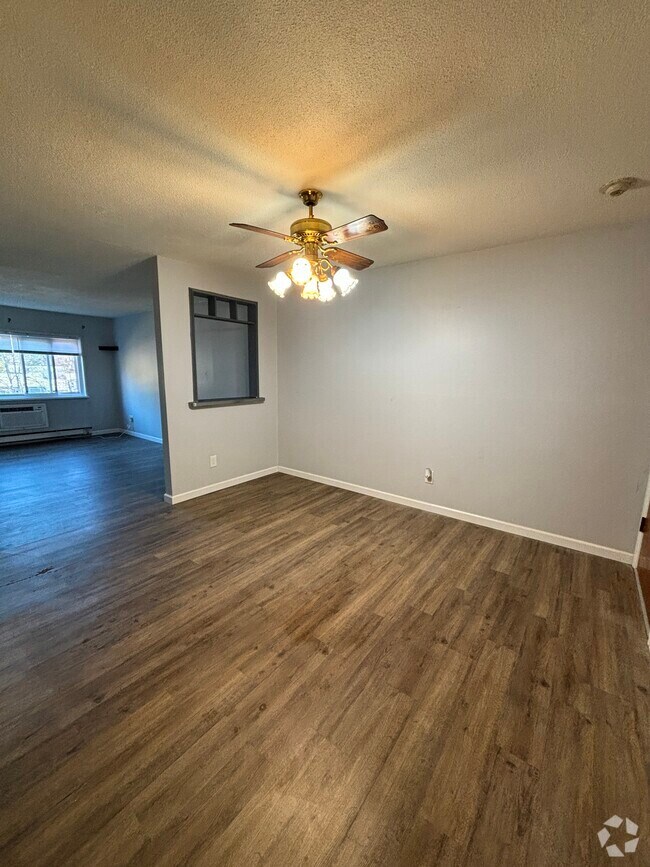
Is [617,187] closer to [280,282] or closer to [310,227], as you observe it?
[310,227]

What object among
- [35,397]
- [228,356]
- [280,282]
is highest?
[280,282]

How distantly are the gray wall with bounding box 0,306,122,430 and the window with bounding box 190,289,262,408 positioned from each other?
4.32 m

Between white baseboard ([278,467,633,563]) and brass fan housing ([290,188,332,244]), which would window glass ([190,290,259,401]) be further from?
brass fan housing ([290,188,332,244])

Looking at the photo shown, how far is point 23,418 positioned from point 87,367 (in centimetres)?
151

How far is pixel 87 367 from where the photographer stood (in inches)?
281

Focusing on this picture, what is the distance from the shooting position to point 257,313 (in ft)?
14.4

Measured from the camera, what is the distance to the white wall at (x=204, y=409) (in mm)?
3555

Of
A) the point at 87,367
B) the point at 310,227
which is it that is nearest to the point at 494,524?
the point at 310,227

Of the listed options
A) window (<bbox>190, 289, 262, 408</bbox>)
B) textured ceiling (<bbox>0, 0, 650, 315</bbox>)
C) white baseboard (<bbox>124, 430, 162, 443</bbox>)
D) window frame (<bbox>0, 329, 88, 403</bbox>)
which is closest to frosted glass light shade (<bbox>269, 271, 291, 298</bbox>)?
textured ceiling (<bbox>0, 0, 650, 315</bbox>)

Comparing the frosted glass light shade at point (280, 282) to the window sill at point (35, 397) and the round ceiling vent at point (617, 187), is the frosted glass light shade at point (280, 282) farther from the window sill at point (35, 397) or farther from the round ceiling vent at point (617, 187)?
the window sill at point (35, 397)

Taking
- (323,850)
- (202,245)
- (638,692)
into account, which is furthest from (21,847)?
(202,245)

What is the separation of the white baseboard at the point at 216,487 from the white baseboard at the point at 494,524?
2.56 feet

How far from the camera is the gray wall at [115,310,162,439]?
666 centimetres

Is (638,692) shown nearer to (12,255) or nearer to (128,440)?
(12,255)
